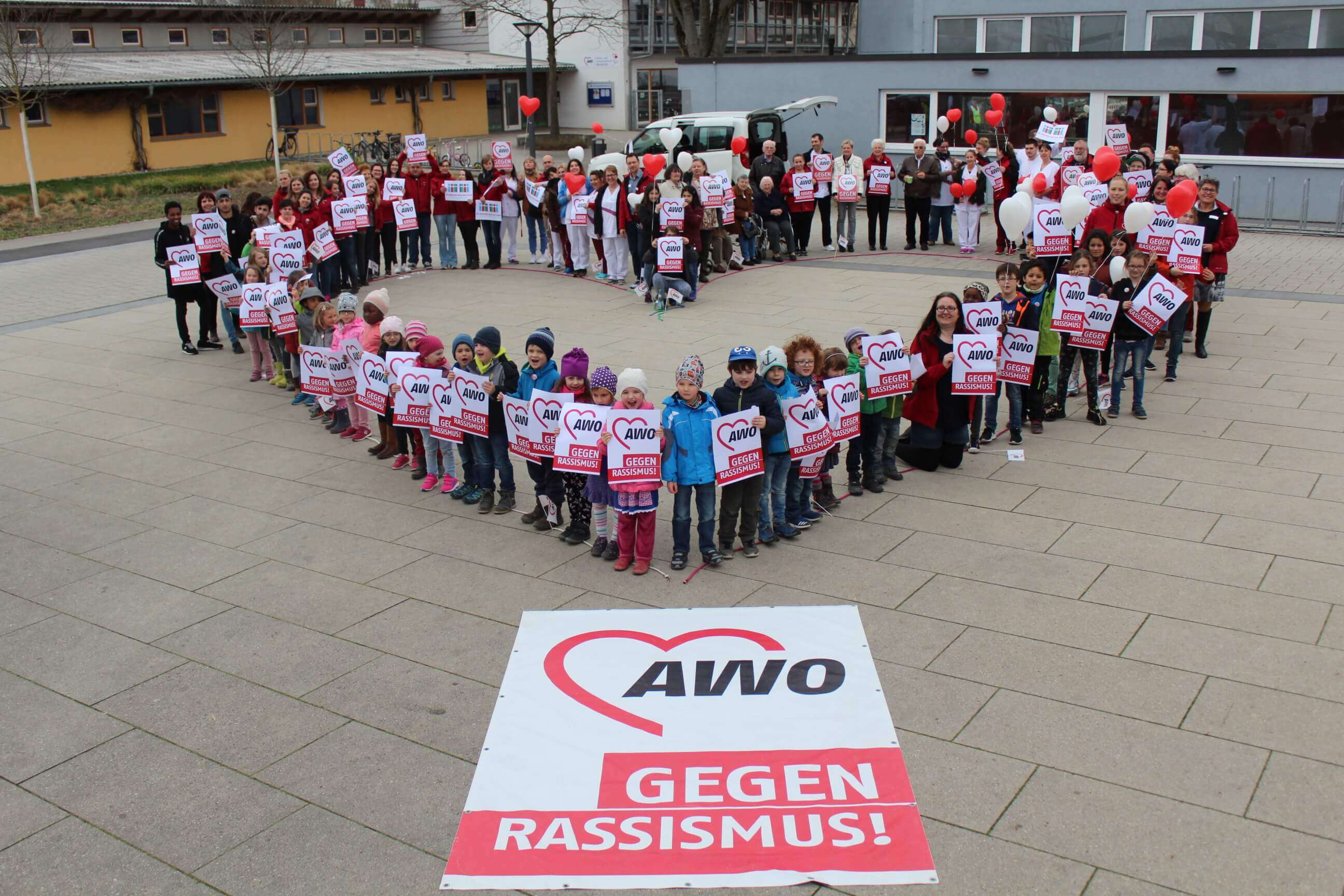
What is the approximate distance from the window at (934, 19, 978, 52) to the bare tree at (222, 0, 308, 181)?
1969 centimetres

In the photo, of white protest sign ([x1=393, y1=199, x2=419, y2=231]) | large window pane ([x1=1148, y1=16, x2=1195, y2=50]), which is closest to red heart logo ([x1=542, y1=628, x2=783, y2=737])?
white protest sign ([x1=393, y1=199, x2=419, y2=231])

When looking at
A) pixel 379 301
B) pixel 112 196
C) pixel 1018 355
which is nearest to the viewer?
pixel 1018 355

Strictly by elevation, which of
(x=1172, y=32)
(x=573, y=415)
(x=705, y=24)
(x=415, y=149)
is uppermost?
(x=705, y=24)

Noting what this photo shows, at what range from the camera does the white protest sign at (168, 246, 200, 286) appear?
15.0m

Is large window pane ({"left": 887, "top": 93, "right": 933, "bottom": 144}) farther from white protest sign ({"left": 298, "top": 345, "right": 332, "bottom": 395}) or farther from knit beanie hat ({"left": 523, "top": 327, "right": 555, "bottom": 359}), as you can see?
knit beanie hat ({"left": 523, "top": 327, "right": 555, "bottom": 359})

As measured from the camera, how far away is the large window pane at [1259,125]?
839 inches

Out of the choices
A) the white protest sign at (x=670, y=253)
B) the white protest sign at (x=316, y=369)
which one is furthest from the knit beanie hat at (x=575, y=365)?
the white protest sign at (x=670, y=253)

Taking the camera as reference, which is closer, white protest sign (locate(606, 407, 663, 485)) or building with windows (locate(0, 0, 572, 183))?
white protest sign (locate(606, 407, 663, 485))

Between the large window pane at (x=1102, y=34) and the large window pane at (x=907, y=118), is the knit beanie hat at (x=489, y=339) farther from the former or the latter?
the large window pane at (x=1102, y=34)

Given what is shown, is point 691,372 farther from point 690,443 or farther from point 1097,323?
point 1097,323

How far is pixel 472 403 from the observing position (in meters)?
9.30

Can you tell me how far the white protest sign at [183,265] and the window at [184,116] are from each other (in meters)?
27.3

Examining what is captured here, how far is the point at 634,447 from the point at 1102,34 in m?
26.6

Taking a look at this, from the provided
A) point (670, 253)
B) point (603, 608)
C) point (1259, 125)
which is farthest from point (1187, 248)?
point (1259, 125)
